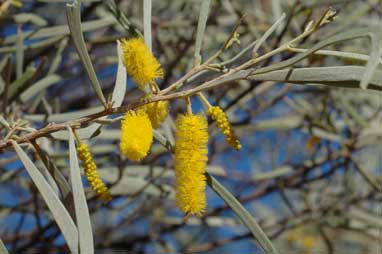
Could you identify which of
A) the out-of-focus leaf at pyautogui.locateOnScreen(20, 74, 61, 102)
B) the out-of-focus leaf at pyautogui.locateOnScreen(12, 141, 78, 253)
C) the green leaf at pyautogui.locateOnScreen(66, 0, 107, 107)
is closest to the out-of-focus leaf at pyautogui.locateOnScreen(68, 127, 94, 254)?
the out-of-focus leaf at pyautogui.locateOnScreen(12, 141, 78, 253)

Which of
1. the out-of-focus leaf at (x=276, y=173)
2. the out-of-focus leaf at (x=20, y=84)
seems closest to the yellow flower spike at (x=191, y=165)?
the out-of-focus leaf at (x=20, y=84)

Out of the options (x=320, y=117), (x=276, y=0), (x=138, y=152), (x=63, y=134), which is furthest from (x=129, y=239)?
(x=138, y=152)

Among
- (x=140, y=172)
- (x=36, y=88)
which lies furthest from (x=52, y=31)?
(x=140, y=172)

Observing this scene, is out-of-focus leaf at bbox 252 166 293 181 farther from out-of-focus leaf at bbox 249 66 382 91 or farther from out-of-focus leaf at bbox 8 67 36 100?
out-of-focus leaf at bbox 249 66 382 91

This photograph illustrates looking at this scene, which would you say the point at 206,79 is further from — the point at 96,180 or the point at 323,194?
the point at 323,194

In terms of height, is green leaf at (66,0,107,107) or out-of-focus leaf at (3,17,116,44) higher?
out-of-focus leaf at (3,17,116,44)

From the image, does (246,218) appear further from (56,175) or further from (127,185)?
(127,185)

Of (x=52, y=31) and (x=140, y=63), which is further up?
(x=52, y=31)
